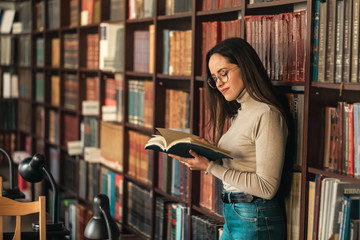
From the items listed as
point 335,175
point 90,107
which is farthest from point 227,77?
point 90,107

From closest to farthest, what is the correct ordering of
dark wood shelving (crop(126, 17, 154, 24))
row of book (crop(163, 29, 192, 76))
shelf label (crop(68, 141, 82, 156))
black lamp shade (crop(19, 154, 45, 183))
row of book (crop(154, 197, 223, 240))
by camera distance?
1. black lamp shade (crop(19, 154, 45, 183))
2. row of book (crop(154, 197, 223, 240))
3. row of book (crop(163, 29, 192, 76))
4. dark wood shelving (crop(126, 17, 154, 24))
5. shelf label (crop(68, 141, 82, 156))

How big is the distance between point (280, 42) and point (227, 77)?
30 centimetres

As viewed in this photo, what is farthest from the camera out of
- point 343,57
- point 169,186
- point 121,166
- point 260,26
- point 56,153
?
point 56,153

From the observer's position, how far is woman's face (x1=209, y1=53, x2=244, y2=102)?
232 cm

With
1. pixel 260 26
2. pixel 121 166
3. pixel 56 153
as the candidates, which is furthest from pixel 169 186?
pixel 56 153

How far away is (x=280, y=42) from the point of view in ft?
8.02

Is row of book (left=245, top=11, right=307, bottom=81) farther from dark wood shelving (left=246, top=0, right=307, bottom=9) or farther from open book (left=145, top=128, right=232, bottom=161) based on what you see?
open book (left=145, top=128, right=232, bottom=161)

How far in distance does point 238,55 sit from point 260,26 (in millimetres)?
317

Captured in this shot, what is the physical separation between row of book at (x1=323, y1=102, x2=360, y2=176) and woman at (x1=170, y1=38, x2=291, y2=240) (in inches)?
6.6

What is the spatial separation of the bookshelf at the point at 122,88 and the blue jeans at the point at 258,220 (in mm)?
109

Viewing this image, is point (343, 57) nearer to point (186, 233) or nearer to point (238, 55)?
point (238, 55)

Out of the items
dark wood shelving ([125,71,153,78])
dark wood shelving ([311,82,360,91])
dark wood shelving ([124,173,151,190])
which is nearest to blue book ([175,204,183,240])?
dark wood shelving ([124,173,151,190])

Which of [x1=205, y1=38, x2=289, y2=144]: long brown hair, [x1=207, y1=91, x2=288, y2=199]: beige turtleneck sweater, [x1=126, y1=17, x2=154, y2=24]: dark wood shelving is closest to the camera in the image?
[x1=207, y1=91, x2=288, y2=199]: beige turtleneck sweater

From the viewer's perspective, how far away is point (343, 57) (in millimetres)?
2143
